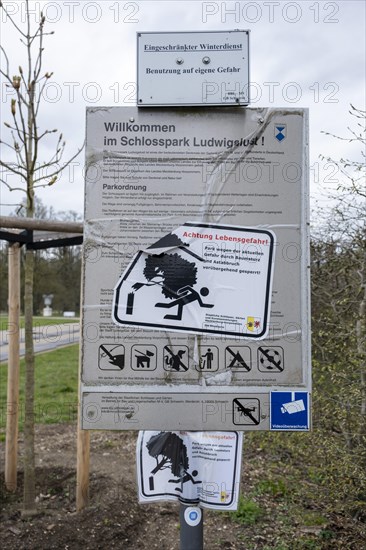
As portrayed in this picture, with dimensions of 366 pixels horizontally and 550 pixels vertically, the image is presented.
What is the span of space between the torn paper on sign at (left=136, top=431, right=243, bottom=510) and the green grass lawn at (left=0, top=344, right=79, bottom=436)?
4.90 m

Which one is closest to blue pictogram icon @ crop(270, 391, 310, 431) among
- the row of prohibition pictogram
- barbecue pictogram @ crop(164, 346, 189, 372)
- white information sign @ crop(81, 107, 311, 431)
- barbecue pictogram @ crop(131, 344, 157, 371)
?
white information sign @ crop(81, 107, 311, 431)

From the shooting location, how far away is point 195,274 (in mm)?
2139

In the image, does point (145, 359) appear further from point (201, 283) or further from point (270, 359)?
point (270, 359)

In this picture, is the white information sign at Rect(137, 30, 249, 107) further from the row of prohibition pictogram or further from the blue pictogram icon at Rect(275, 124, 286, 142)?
the row of prohibition pictogram

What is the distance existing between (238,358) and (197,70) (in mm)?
1186

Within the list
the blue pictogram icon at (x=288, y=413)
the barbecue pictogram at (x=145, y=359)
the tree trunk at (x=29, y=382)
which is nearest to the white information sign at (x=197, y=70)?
the barbecue pictogram at (x=145, y=359)

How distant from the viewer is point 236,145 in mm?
2156

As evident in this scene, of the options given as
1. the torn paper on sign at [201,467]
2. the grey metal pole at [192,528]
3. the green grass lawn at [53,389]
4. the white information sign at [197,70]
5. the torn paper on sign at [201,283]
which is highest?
the white information sign at [197,70]

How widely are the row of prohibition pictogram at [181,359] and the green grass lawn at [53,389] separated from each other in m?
5.03

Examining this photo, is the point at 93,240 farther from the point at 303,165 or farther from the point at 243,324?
the point at 303,165

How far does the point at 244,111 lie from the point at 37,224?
87.3 inches

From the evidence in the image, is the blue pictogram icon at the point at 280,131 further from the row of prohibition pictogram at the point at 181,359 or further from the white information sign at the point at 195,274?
the row of prohibition pictogram at the point at 181,359

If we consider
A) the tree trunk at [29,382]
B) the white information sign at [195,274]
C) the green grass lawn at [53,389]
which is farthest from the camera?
the green grass lawn at [53,389]

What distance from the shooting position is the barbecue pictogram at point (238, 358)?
2.13 m
